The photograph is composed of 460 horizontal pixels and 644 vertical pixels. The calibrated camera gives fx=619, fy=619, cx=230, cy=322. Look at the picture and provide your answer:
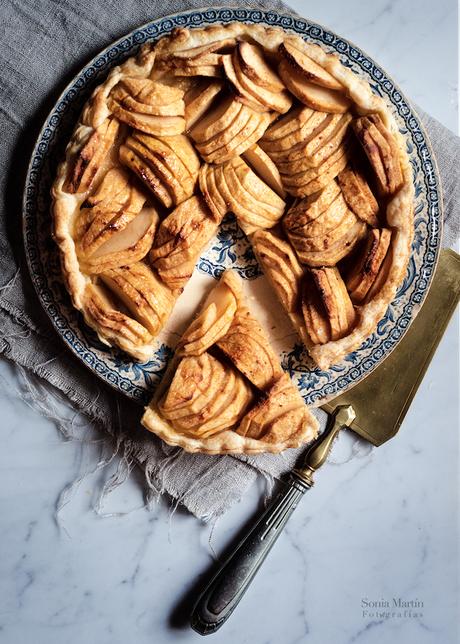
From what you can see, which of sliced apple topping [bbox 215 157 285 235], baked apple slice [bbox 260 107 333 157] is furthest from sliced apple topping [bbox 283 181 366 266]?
baked apple slice [bbox 260 107 333 157]

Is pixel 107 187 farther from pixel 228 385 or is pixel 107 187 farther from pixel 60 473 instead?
pixel 60 473

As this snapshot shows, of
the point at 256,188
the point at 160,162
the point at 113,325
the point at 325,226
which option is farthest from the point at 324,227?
the point at 113,325

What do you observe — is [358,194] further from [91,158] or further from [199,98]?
[91,158]

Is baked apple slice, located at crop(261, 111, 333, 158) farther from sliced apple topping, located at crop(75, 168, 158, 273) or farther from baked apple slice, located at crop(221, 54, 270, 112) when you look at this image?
sliced apple topping, located at crop(75, 168, 158, 273)

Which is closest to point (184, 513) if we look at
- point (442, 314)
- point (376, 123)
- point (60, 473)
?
point (60, 473)

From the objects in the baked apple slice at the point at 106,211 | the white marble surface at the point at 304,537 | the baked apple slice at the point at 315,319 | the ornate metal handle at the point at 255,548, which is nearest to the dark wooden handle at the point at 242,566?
the ornate metal handle at the point at 255,548

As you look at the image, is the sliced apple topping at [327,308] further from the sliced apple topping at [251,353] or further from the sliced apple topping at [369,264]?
the sliced apple topping at [251,353]
